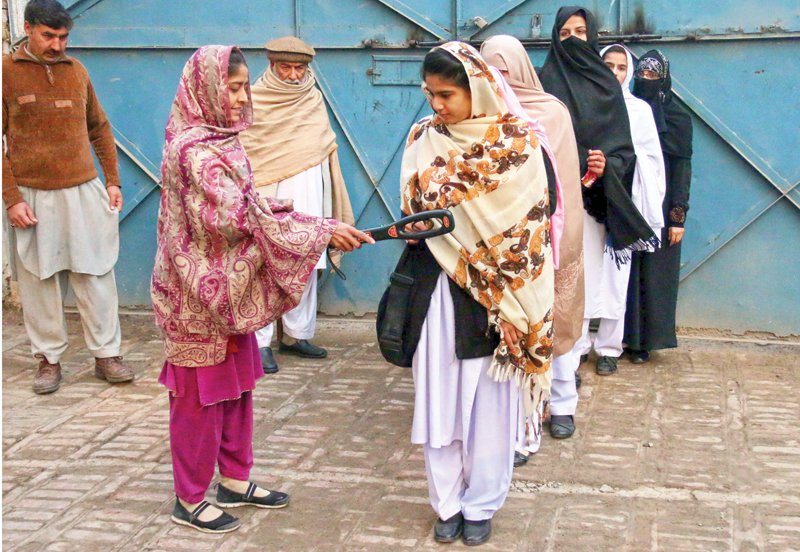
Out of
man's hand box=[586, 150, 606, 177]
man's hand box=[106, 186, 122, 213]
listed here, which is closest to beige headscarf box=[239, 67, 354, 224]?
man's hand box=[106, 186, 122, 213]

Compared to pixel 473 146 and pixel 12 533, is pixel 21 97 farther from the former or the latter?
pixel 473 146

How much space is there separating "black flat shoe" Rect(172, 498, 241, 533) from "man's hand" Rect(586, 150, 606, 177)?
2398 millimetres

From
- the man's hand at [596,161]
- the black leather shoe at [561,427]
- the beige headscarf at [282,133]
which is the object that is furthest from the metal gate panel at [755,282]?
the beige headscarf at [282,133]

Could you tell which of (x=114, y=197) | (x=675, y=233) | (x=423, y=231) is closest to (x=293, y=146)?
(x=114, y=197)

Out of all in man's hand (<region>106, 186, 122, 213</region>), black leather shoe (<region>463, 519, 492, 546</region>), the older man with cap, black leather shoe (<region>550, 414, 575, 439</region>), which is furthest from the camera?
the older man with cap

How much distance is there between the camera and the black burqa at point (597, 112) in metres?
4.84

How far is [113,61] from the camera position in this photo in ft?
21.0

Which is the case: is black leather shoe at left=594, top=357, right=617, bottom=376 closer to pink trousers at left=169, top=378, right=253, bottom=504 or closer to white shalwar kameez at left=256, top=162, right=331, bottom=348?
white shalwar kameez at left=256, top=162, right=331, bottom=348

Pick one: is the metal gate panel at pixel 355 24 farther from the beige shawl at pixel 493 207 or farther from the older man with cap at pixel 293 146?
the beige shawl at pixel 493 207

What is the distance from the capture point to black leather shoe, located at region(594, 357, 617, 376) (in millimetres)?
5465

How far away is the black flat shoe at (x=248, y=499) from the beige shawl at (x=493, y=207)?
1.10 m

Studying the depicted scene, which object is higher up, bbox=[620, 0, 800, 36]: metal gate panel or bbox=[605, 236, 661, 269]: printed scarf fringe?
bbox=[620, 0, 800, 36]: metal gate panel

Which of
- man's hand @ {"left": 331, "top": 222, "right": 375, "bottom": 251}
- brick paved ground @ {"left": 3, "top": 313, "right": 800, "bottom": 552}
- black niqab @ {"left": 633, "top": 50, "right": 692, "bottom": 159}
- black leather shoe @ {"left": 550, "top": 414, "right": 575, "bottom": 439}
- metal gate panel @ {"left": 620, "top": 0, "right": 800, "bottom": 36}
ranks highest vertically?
metal gate panel @ {"left": 620, "top": 0, "right": 800, "bottom": 36}

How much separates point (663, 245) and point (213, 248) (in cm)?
305
